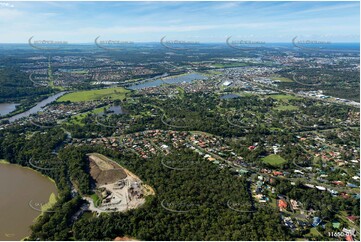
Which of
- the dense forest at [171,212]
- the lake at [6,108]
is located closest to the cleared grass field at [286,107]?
the dense forest at [171,212]

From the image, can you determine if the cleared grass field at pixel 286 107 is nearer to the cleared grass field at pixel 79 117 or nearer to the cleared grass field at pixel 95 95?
the cleared grass field at pixel 95 95

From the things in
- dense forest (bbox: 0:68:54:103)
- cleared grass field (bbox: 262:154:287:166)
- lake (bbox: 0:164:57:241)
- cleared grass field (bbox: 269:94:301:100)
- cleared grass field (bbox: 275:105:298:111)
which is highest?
dense forest (bbox: 0:68:54:103)

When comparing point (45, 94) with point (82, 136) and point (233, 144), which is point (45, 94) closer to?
point (82, 136)

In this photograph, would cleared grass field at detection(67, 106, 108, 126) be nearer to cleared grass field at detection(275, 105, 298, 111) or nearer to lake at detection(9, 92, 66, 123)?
lake at detection(9, 92, 66, 123)

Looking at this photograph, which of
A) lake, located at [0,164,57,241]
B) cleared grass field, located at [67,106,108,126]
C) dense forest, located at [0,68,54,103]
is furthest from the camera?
dense forest, located at [0,68,54,103]

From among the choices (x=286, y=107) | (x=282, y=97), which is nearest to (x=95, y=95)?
(x=286, y=107)

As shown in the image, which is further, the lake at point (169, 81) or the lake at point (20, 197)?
the lake at point (169, 81)

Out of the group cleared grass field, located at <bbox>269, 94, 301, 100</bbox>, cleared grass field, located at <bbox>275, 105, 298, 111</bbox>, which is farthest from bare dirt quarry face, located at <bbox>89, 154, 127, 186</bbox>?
cleared grass field, located at <bbox>269, 94, 301, 100</bbox>
